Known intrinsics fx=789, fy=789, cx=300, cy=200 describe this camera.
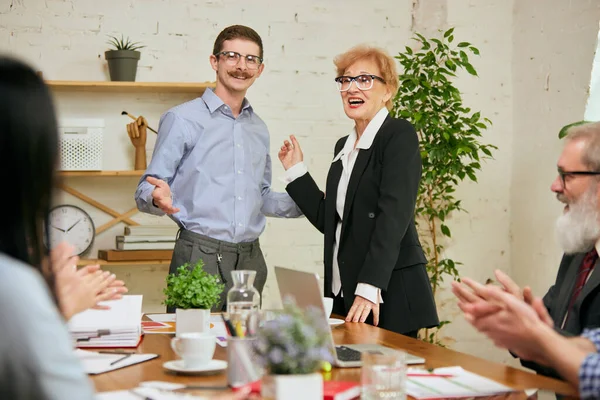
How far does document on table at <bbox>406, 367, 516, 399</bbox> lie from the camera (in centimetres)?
162

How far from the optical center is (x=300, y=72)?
4.63m

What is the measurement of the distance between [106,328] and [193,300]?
248 mm

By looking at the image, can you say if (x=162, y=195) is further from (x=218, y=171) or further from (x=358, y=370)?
(x=358, y=370)

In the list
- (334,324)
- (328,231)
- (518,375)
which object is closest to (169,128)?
(328,231)

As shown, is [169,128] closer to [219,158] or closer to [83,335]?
[219,158]

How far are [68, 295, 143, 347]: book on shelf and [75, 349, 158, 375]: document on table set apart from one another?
2.6 inches

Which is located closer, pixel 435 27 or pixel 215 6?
pixel 215 6

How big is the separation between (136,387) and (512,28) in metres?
3.89

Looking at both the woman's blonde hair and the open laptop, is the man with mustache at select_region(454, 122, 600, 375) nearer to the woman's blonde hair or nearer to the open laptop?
the open laptop

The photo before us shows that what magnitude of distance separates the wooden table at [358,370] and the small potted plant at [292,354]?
0.36m

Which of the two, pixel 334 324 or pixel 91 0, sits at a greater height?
pixel 91 0

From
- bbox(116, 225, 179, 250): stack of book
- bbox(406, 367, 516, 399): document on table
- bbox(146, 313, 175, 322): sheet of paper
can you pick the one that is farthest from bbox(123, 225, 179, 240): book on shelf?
bbox(406, 367, 516, 399): document on table

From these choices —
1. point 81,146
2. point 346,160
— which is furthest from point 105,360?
point 81,146

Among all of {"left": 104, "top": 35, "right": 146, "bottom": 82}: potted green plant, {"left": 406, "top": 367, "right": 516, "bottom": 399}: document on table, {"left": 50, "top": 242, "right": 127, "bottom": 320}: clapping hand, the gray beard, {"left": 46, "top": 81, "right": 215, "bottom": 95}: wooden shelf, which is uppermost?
{"left": 104, "top": 35, "right": 146, "bottom": 82}: potted green plant
